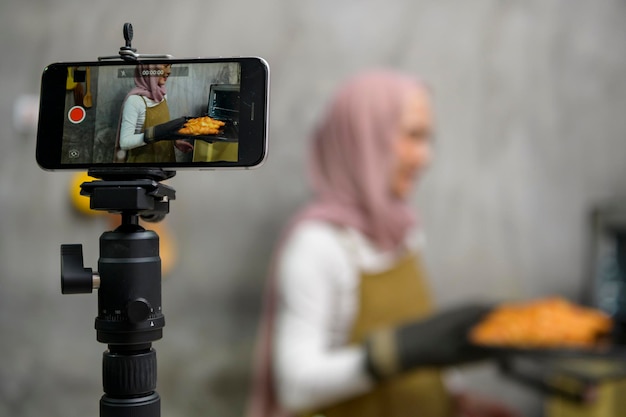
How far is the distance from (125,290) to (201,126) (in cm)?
14

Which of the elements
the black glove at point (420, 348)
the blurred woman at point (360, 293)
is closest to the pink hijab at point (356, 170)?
the blurred woman at point (360, 293)

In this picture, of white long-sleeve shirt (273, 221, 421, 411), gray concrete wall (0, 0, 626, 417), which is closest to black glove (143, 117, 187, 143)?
white long-sleeve shirt (273, 221, 421, 411)

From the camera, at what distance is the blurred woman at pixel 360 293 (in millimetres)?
1424

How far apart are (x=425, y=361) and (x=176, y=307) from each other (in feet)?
1.85

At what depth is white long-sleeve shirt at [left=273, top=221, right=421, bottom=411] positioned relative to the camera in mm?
1422

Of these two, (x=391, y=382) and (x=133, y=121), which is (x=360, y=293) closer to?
(x=391, y=382)

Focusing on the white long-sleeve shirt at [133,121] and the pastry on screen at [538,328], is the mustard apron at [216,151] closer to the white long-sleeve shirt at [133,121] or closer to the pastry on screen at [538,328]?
the white long-sleeve shirt at [133,121]

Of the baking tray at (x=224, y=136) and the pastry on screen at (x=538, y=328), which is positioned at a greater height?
the baking tray at (x=224, y=136)

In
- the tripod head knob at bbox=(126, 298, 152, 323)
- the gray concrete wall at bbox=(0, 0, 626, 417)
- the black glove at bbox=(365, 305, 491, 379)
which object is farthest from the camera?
the gray concrete wall at bbox=(0, 0, 626, 417)

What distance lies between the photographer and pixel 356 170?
150 cm

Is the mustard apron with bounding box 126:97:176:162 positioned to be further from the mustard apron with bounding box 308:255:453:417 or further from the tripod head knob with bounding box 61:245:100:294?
the mustard apron with bounding box 308:255:453:417

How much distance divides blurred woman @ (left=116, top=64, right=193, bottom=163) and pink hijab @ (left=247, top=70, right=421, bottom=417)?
35.3 inches

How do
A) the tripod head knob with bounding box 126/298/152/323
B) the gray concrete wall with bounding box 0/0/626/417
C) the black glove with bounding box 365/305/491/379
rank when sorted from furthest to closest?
the gray concrete wall with bounding box 0/0/626/417, the black glove with bounding box 365/305/491/379, the tripod head knob with bounding box 126/298/152/323

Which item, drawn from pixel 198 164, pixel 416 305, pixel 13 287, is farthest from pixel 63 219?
pixel 198 164
